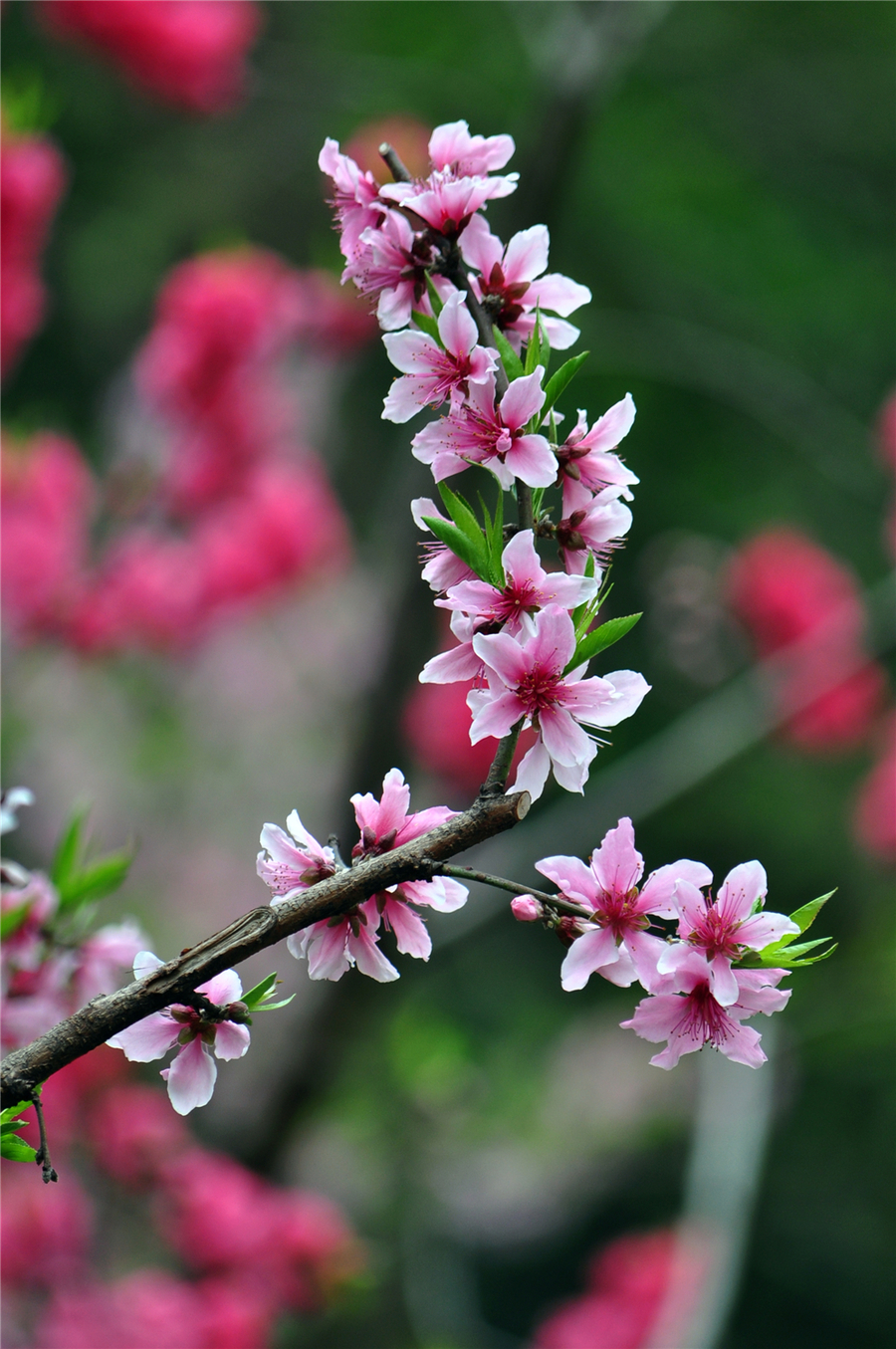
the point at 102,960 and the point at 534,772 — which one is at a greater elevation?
the point at 102,960

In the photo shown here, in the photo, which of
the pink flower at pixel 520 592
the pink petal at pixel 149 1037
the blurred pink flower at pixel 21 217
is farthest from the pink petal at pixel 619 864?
the blurred pink flower at pixel 21 217

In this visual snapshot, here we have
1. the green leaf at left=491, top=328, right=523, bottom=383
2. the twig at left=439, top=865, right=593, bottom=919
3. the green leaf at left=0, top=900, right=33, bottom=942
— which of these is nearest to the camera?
the twig at left=439, top=865, right=593, bottom=919

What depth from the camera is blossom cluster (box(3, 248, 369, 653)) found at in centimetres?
216

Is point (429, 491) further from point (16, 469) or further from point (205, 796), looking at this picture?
point (205, 796)

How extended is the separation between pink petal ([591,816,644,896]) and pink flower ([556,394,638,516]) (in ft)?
0.56

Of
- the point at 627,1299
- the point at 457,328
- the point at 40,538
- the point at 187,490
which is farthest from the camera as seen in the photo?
the point at 627,1299

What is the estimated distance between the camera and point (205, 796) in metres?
4.20

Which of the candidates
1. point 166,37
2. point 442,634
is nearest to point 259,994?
point 442,634

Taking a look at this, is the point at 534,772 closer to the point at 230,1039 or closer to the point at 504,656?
the point at 504,656

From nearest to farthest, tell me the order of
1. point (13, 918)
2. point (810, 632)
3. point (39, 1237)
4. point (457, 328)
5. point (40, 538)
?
point (457, 328) → point (13, 918) → point (39, 1237) → point (40, 538) → point (810, 632)

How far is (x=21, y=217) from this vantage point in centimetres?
179

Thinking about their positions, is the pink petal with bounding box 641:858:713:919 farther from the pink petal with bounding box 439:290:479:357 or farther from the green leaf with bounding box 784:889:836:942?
the pink petal with bounding box 439:290:479:357

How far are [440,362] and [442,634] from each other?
6.76 ft

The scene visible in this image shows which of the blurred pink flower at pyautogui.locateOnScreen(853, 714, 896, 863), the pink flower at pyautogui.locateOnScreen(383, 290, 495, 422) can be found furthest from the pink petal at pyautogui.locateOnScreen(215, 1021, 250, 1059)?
the blurred pink flower at pyautogui.locateOnScreen(853, 714, 896, 863)
